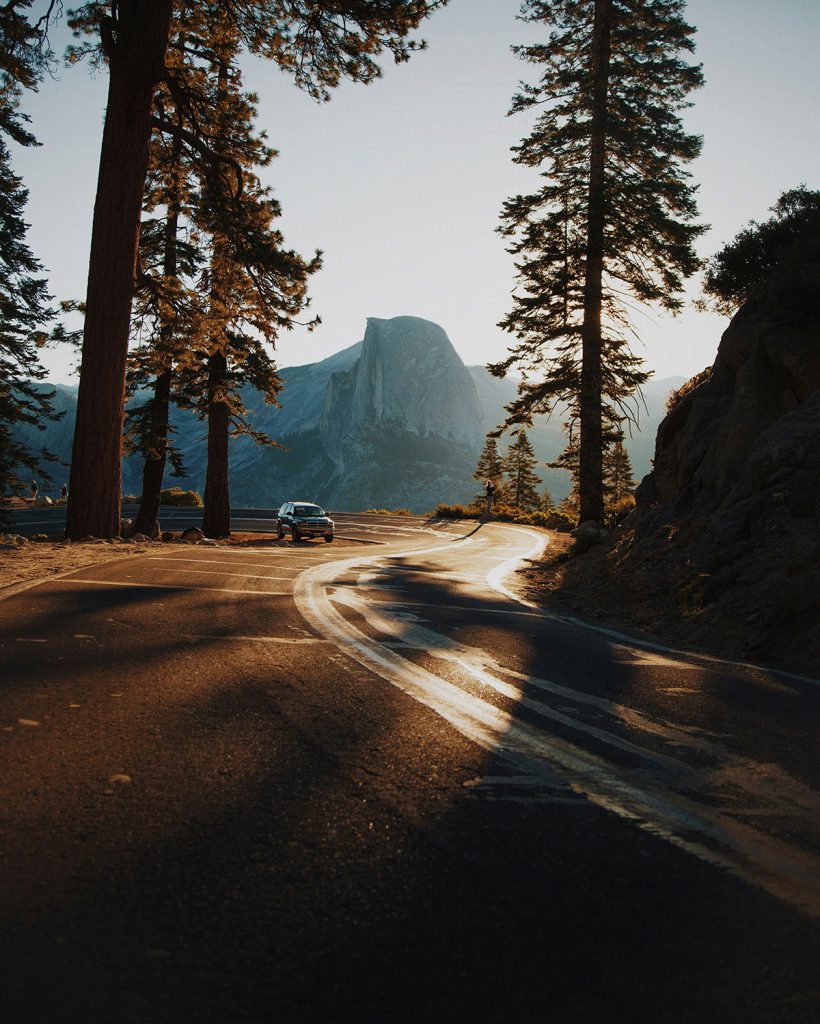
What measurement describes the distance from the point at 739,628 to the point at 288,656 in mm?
4557

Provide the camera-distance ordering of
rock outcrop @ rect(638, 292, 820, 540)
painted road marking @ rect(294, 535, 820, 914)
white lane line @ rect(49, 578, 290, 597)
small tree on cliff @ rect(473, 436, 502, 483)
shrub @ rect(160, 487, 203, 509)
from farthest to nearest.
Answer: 1. small tree on cliff @ rect(473, 436, 502, 483)
2. shrub @ rect(160, 487, 203, 509)
3. rock outcrop @ rect(638, 292, 820, 540)
4. white lane line @ rect(49, 578, 290, 597)
5. painted road marking @ rect(294, 535, 820, 914)

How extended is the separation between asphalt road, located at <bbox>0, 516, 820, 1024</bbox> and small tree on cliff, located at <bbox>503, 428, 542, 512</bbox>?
65.4 metres

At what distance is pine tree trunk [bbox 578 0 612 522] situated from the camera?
22531 millimetres

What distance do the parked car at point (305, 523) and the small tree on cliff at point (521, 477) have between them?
→ 42278mm

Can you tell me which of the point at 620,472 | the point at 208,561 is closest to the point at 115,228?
the point at 208,561

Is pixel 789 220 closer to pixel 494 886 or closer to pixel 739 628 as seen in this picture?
pixel 739 628

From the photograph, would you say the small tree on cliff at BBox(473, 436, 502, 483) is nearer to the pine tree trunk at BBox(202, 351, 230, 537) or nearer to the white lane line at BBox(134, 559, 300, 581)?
the pine tree trunk at BBox(202, 351, 230, 537)

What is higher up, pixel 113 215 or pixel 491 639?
pixel 113 215

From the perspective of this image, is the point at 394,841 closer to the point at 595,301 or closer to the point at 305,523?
the point at 595,301

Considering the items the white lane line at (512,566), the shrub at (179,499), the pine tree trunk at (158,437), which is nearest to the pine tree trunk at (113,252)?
the white lane line at (512,566)

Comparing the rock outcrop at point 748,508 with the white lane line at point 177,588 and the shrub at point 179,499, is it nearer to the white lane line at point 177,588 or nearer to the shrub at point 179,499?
the white lane line at point 177,588

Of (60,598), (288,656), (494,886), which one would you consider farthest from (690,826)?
(60,598)

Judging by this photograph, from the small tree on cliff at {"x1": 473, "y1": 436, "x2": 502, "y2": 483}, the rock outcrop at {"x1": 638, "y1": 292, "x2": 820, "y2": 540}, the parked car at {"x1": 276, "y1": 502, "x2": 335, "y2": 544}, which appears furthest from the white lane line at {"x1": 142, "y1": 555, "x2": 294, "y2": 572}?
the small tree on cliff at {"x1": 473, "y1": 436, "x2": 502, "y2": 483}

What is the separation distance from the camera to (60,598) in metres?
6.92
